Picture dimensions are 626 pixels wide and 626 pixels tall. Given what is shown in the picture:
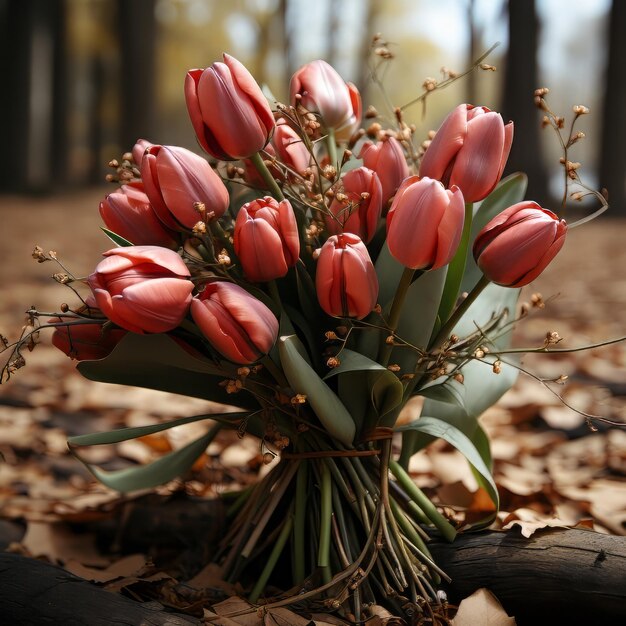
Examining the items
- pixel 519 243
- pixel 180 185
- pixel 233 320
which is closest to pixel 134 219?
pixel 180 185

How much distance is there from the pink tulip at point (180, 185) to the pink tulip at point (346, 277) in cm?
14

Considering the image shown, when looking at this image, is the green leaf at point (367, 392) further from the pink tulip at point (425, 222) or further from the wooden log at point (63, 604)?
the wooden log at point (63, 604)

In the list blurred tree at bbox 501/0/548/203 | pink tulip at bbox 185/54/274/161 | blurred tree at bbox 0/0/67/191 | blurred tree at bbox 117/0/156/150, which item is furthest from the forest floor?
blurred tree at bbox 0/0/67/191

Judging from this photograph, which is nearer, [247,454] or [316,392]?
[316,392]

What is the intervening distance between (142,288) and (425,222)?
29 cm

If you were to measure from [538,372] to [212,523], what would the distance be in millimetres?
1471

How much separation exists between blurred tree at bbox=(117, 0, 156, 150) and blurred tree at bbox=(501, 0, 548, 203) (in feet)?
14.3

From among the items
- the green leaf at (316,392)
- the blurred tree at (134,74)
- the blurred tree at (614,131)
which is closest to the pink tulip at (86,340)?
the green leaf at (316,392)

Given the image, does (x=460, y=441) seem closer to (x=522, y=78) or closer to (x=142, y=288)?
(x=142, y=288)

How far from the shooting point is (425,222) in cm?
76

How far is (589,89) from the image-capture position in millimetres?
30078

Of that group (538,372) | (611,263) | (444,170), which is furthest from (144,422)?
(611,263)

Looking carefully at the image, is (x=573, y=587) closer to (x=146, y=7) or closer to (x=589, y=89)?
(x=146, y=7)

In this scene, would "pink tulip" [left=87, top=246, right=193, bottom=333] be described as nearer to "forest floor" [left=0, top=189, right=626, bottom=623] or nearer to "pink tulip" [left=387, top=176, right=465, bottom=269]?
"pink tulip" [left=387, top=176, right=465, bottom=269]
